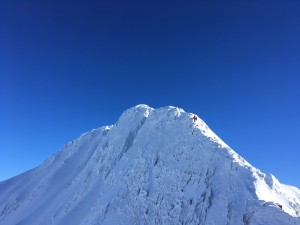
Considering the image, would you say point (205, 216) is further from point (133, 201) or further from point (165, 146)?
point (165, 146)

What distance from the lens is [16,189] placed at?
109 meters

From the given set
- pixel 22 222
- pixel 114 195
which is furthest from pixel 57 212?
pixel 114 195

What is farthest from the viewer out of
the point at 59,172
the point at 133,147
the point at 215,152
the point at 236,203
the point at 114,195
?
the point at 59,172

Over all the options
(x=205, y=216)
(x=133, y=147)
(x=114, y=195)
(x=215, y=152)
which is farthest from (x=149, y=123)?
(x=205, y=216)

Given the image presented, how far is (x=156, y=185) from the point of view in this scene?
62062 millimetres

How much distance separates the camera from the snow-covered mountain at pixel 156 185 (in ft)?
160

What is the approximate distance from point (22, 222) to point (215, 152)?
53.1 metres

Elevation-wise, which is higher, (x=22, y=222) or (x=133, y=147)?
(x=133, y=147)

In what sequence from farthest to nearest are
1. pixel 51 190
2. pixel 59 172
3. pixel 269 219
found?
1. pixel 59 172
2. pixel 51 190
3. pixel 269 219

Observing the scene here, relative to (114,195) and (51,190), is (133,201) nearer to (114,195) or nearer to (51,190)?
(114,195)

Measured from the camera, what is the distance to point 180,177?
2336 inches

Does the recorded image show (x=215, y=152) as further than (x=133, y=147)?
No

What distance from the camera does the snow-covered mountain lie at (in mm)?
48844

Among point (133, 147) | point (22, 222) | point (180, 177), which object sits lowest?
point (22, 222)
